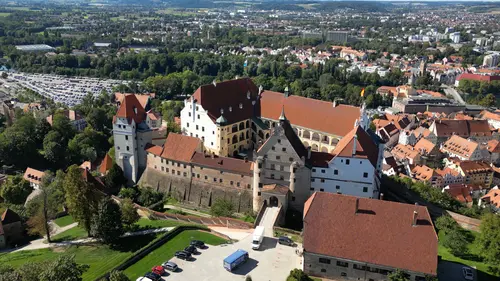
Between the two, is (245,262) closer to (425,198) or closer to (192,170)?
(192,170)

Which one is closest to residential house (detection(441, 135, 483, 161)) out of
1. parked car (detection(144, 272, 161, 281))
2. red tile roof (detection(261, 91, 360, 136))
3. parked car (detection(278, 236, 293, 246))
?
red tile roof (detection(261, 91, 360, 136))

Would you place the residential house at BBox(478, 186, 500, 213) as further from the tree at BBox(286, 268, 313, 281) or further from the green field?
the green field

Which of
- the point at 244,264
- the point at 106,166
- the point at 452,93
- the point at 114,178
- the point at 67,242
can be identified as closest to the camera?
the point at 244,264

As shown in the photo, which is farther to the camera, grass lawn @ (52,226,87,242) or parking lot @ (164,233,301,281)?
grass lawn @ (52,226,87,242)

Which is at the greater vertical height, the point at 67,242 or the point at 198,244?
the point at 198,244

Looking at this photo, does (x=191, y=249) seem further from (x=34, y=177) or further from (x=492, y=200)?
(x=492, y=200)

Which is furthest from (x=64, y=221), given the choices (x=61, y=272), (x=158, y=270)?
(x=158, y=270)

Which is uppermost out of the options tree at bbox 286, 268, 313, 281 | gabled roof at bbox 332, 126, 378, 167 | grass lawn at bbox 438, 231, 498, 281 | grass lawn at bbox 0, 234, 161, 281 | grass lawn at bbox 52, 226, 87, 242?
gabled roof at bbox 332, 126, 378, 167

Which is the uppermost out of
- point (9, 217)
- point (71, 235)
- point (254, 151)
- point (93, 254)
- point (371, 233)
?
point (254, 151)
